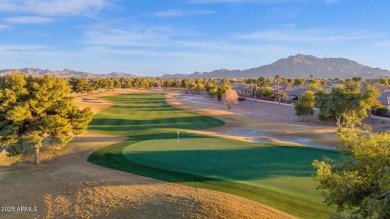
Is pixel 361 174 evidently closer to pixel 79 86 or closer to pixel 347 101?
pixel 347 101

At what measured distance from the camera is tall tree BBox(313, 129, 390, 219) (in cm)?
822

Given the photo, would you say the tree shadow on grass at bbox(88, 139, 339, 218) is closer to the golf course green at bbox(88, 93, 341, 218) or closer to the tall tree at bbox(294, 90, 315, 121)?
the golf course green at bbox(88, 93, 341, 218)

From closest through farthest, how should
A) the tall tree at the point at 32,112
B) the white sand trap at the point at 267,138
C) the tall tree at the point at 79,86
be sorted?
the tall tree at the point at 32,112
the white sand trap at the point at 267,138
the tall tree at the point at 79,86

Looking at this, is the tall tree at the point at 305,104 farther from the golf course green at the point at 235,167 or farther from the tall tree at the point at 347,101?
the golf course green at the point at 235,167

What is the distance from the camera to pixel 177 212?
48.5 feet

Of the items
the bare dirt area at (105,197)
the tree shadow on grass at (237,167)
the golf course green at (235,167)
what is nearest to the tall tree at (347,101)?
the golf course green at (235,167)

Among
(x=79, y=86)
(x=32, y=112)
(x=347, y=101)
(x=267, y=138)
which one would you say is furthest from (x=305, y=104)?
(x=79, y=86)

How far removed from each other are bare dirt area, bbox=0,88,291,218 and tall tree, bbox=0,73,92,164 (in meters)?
2.68

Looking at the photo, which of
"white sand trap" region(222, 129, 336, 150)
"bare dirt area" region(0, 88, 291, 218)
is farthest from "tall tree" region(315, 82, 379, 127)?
"bare dirt area" region(0, 88, 291, 218)

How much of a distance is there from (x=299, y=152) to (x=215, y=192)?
44.0ft

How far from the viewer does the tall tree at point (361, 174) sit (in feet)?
27.0

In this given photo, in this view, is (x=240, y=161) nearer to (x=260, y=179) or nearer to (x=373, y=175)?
(x=260, y=179)

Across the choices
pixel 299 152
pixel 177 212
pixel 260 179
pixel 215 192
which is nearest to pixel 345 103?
pixel 299 152

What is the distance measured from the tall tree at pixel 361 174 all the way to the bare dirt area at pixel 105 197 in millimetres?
5552
